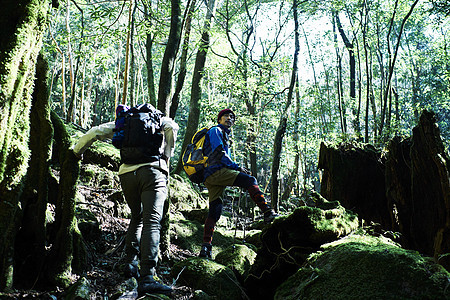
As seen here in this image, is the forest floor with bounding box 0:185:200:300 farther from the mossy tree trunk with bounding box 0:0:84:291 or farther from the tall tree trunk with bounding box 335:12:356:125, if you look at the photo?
the tall tree trunk with bounding box 335:12:356:125

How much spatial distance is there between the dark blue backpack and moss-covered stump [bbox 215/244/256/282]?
2113 mm

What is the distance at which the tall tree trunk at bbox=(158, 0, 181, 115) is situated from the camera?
5.35m

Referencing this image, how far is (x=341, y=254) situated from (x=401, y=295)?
68 cm

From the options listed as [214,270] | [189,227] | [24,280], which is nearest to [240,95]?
[189,227]

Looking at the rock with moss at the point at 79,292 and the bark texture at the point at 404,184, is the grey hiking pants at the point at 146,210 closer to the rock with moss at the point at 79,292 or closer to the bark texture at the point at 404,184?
the rock with moss at the point at 79,292

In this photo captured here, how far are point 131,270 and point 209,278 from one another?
99 centimetres

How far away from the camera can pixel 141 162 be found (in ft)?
12.2

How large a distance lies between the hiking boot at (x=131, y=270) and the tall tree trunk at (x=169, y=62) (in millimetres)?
2495

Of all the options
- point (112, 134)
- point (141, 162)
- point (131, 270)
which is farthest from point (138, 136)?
point (131, 270)

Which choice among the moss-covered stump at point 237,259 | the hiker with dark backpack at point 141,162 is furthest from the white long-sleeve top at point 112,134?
the moss-covered stump at point 237,259

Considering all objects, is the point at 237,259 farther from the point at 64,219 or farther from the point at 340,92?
the point at 340,92

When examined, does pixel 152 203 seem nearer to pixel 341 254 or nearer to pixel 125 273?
pixel 125 273

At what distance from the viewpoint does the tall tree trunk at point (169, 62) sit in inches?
211

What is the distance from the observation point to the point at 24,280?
310 cm
